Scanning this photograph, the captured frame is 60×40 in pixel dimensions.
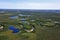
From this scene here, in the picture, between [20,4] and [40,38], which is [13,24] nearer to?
[20,4]

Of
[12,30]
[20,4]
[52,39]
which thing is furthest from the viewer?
[20,4]

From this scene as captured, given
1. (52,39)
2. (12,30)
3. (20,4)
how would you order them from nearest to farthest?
(52,39), (12,30), (20,4)

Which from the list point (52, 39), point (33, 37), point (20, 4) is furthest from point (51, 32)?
point (20, 4)

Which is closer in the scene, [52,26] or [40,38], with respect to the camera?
[40,38]

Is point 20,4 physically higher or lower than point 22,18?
higher

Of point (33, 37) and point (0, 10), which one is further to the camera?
point (0, 10)

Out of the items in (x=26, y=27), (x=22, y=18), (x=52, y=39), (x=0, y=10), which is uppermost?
(x=0, y=10)

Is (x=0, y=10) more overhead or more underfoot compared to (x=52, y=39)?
more overhead

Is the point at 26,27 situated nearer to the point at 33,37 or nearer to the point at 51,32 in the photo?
the point at 33,37

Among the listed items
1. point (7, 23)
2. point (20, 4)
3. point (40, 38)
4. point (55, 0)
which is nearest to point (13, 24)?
point (7, 23)
